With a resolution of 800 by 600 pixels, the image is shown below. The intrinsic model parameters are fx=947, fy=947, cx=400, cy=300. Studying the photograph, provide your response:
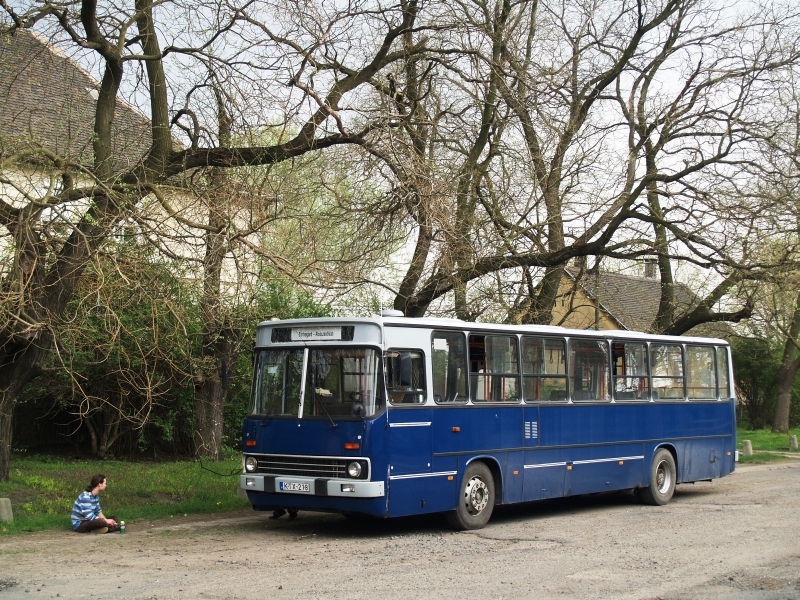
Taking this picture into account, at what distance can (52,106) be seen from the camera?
647 inches

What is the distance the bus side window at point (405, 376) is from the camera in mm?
12227

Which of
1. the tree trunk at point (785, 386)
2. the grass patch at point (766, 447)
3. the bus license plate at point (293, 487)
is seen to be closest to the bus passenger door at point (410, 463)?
the bus license plate at point (293, 487)

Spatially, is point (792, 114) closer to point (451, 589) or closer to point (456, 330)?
point (456, 330)

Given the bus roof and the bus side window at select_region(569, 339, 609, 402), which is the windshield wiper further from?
the bus side window at select_region(569, 339, 609, 402)

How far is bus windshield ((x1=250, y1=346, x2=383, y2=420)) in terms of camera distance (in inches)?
481

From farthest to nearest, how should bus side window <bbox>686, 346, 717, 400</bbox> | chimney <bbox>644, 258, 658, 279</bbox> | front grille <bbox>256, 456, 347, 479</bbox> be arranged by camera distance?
chimney <bbox>644, 258, 658, 279</bbox> < bus side window <bbox>686, 346, 717, 400</bbox> < front grille <bbox>256, 456, 347, 479</bbox>

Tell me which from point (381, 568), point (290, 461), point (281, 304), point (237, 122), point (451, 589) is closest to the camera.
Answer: point (451, 589)

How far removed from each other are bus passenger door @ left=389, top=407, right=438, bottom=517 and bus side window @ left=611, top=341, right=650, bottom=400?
5.01 metres

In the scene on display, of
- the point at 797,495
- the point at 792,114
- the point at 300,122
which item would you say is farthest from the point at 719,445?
the point at 300,122

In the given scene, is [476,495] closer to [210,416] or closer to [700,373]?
[700,373]

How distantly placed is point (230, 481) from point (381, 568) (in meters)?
8.34

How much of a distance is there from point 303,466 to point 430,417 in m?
1.80

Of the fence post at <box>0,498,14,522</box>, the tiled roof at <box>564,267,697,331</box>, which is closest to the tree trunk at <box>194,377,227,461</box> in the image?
the fence post at <box>0,498,14,522</box>

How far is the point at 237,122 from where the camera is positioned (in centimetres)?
1412
